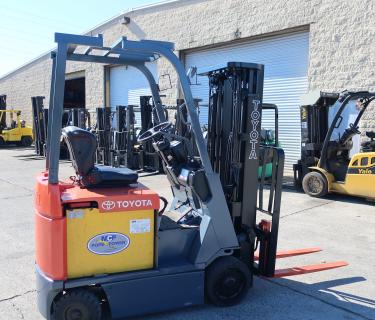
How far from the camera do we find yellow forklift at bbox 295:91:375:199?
29.4 feet

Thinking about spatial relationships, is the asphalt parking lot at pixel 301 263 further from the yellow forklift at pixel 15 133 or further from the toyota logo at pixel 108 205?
the yellow forklift at pixel 15 133

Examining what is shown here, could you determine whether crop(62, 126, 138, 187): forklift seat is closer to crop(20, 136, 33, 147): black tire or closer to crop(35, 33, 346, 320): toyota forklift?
crop(35, 33, 346, 320): toyota forklift

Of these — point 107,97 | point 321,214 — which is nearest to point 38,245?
point 321,214

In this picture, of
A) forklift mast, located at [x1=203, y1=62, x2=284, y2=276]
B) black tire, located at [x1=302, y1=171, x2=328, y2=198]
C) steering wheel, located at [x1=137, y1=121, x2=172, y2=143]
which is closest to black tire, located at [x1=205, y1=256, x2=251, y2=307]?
forklift mast, located at [x1=203, y1=62, x2=284, y2=276]

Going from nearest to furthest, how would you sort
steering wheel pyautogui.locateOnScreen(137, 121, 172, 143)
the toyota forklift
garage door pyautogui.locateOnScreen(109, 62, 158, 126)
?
the toyota forklift
steering wheel pyautogui.locateOnScreen(137, 121, 172, 143)
garage door pyautogui.locateOnScreen(109, 62, 158, 126)

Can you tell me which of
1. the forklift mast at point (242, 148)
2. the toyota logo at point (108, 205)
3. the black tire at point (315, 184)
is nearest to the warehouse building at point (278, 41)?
the black tire at point (315, 184)

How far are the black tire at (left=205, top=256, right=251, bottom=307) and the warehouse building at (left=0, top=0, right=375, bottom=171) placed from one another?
22.5ft

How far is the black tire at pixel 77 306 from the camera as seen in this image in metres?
3.52

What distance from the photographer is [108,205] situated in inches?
139

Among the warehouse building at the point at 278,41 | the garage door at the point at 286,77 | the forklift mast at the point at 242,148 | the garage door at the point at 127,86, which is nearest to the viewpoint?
the forklift mast at the point at 242,148

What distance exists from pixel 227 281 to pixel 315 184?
6.17 m

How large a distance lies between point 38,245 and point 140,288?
934 millimetres

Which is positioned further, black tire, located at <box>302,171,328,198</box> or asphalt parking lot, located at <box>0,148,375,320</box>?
black tire, located at <box>302,171,328,198</box>

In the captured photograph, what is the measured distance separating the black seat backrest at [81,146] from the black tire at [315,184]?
695cm
